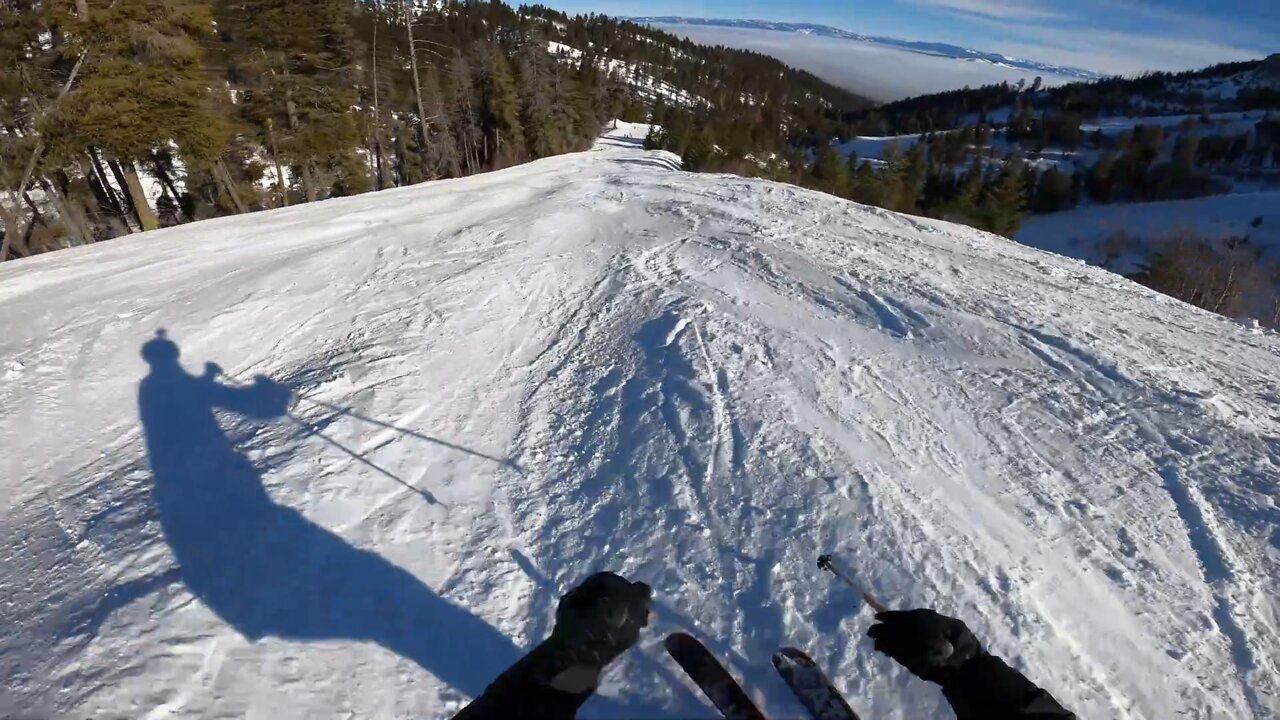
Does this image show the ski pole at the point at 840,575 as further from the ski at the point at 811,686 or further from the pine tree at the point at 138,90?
the pine tree at the point at 138,90

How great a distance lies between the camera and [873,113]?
13850cm

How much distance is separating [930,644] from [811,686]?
0.88 meters

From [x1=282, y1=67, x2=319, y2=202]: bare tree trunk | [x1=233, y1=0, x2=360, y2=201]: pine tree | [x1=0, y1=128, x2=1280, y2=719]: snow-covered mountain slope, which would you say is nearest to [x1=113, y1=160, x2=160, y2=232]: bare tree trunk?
[x1=233, y1=0, x2=360, y2=201]: pine tree

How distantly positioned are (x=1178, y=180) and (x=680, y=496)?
303 ft

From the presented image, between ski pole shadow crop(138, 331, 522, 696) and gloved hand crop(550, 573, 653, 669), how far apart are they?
46.6 inches

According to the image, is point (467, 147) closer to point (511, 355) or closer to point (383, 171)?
point (383, 171)

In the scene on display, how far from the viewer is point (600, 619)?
282 centimetres

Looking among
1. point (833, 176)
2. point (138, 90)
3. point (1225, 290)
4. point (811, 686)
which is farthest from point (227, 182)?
point (1225, 290)

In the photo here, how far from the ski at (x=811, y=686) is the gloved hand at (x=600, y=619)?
123 centimetres

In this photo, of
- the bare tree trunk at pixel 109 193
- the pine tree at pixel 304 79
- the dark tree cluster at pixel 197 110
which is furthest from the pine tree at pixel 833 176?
the bare tree trunk at pixel 109 193

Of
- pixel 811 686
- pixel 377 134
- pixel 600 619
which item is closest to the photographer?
pixel 600 619

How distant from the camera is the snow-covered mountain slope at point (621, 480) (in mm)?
3668

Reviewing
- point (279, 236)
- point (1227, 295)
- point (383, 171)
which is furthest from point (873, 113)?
point (279, 236)

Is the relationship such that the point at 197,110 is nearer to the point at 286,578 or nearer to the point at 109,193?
the point at 109,193
